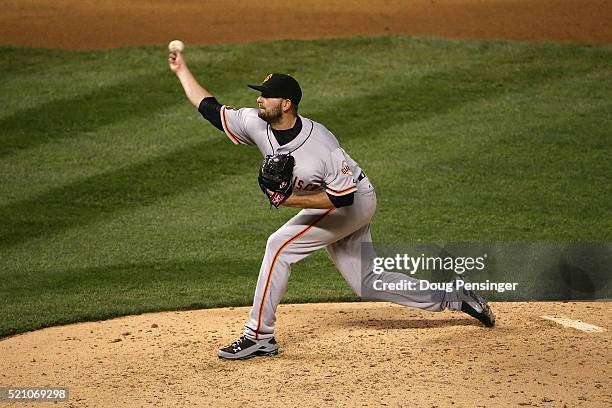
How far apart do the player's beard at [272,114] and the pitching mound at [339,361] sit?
1.30 metres

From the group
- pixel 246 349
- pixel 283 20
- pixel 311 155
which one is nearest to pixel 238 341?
pixel 246 349

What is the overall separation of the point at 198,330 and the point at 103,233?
2373 millimetres

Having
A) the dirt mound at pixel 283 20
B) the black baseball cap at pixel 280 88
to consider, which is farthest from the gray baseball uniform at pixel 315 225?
the dirt mound at pixel 283 20

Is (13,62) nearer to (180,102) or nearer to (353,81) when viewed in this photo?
(180,102)

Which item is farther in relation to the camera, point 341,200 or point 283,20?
point 283,20

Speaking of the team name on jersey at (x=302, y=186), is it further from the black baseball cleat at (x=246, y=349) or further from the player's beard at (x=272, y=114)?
the black baseball cleat at (x=246, y=349)

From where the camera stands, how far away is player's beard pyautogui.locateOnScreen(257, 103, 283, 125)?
5930mm

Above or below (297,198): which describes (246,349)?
below

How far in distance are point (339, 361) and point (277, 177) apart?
3.46 ft

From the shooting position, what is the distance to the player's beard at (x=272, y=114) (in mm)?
5930

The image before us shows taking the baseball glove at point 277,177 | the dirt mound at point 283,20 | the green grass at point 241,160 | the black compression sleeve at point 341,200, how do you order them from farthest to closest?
the dirt mound at point 283,20, the green grass at point 241,160, the black compression sleeve at point 341,200, the baseball glove at point 277,177

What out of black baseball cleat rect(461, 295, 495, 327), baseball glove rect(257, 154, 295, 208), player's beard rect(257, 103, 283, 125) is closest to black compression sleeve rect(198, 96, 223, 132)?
player's beard rect(257, 103, 283, 125)

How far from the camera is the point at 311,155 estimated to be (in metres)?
5.91

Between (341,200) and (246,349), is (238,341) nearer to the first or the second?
(246,349)
